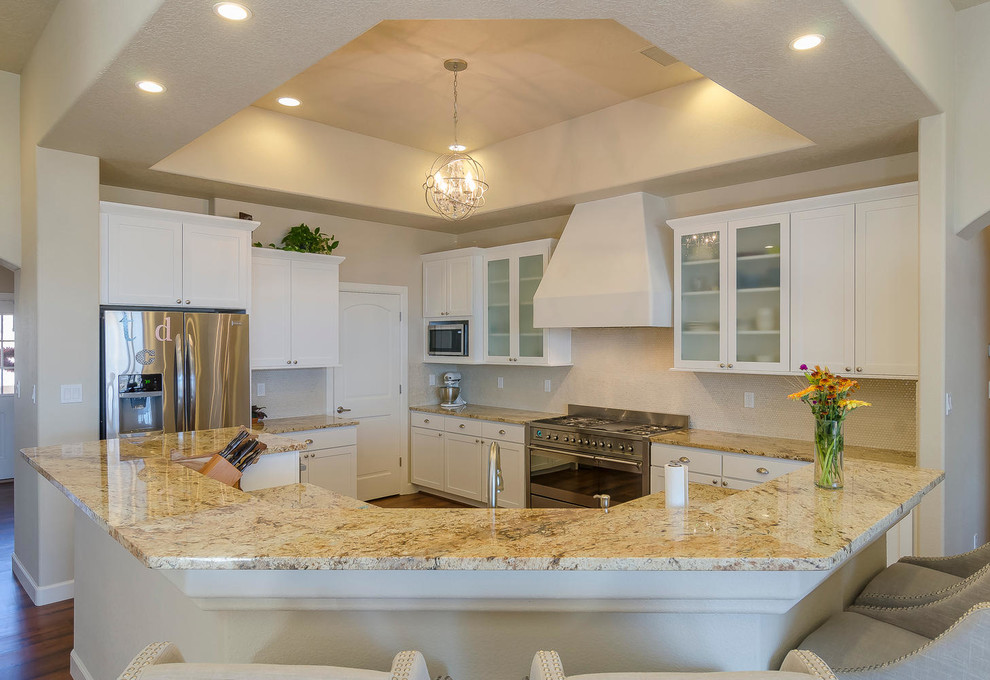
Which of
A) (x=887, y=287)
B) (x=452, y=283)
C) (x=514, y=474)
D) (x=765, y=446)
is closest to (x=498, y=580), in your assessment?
(x=765, y=446)

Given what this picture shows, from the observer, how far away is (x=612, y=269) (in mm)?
4426

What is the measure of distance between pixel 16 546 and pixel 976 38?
6.25 meters

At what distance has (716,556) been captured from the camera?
1.20 metres

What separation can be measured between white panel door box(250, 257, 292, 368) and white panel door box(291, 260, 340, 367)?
6 cm

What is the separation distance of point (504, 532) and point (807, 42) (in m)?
2.03

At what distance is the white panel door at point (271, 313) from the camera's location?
4602mm

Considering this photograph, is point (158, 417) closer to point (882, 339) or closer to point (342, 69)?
point (342, 69)

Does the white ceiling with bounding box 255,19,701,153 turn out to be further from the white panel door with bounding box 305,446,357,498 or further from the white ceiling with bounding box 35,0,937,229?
the white panel door with bounding box 305,446,357,498

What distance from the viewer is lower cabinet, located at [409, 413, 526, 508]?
4996 mm

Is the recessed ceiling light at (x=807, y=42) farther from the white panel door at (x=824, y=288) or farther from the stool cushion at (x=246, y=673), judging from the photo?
the stool cushion at (x=246, y=673)

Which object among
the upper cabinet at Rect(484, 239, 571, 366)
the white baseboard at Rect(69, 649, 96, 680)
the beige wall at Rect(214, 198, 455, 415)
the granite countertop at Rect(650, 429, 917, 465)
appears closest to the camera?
the white baseboard at Rect(69, 649, 96, 680)

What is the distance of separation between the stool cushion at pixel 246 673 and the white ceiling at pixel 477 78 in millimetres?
2962

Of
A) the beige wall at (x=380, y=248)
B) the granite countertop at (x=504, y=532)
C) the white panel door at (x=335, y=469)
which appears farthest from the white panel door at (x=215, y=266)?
the granite countertop at (x=504, y=532)

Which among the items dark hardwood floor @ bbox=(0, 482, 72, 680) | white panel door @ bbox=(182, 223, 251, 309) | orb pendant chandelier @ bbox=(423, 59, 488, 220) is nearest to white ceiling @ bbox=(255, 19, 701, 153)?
orb pendant chandelier @ bbox=(423, 59, 488, 220)
